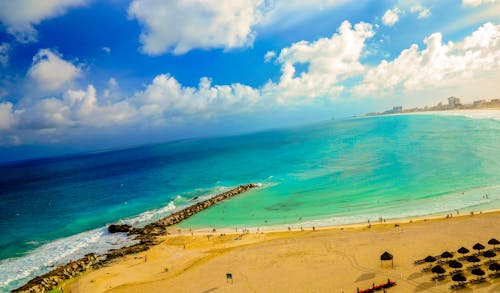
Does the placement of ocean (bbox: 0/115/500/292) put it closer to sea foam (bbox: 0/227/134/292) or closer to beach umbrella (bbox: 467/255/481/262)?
sea foam (bbox: 0/227/134/292)

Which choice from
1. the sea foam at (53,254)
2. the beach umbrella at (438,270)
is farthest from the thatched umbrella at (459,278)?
the sea foam at (53,254)

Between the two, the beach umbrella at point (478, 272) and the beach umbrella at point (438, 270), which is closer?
the beach umbrella at point (478, 272)

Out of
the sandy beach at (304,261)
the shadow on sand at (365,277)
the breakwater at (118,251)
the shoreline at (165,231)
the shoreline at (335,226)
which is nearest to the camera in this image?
the shadow on sand at (365,277)

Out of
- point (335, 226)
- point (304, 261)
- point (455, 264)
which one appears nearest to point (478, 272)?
point (455, 264)

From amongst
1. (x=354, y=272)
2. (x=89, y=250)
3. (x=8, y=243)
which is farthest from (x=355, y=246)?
(x=8, y=243)

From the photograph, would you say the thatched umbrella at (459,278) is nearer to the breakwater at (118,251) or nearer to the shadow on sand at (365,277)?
the shadow on sand at (365,277)

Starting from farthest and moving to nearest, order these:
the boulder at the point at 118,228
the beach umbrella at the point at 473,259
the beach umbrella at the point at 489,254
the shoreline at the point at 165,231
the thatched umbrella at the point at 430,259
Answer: the boulder at the point at 118,228, the shoreline at the point at 165,231, the thatched umbrella at the point at 430,259, the beach umbrella at the point at 489,254, the beach umbrella at the point at 473,259

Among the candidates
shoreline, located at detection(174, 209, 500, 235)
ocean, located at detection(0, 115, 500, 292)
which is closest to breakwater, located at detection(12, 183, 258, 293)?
ocean, located at detection(0, 115, 500, 292)
